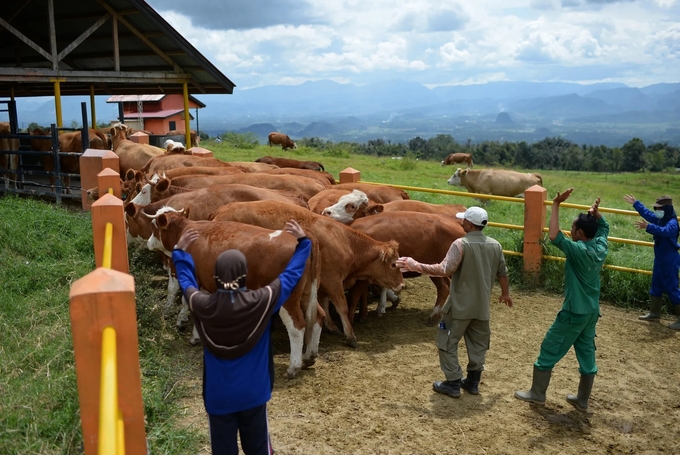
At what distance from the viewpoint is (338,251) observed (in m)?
7.54

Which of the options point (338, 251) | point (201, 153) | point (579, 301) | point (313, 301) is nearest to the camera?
point (579, 301)

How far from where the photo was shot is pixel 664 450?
538 centimetres

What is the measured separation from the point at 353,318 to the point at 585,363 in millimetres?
3231

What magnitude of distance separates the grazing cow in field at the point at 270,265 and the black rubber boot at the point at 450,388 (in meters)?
1.40

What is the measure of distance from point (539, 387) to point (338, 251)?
271cm

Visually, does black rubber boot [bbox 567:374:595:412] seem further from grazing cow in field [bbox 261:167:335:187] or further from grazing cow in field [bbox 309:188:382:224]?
grazing cow in field [bbox 261:167:335:187]

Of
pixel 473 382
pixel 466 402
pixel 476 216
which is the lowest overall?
pixel 466 402

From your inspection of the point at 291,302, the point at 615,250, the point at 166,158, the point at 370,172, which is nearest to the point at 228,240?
the point at 291,302

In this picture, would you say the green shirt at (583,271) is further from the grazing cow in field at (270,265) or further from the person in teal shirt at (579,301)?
the grazing cow in field at (270,265)

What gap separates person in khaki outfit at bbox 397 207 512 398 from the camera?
19.8ft

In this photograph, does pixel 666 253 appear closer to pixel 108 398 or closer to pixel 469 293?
pixel 469 293

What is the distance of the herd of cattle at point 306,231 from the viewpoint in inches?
257

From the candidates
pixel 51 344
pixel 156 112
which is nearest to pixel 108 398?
pixel 51 344

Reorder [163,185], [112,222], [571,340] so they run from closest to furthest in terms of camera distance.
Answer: [112,222]
[571,340]
[163,185]
